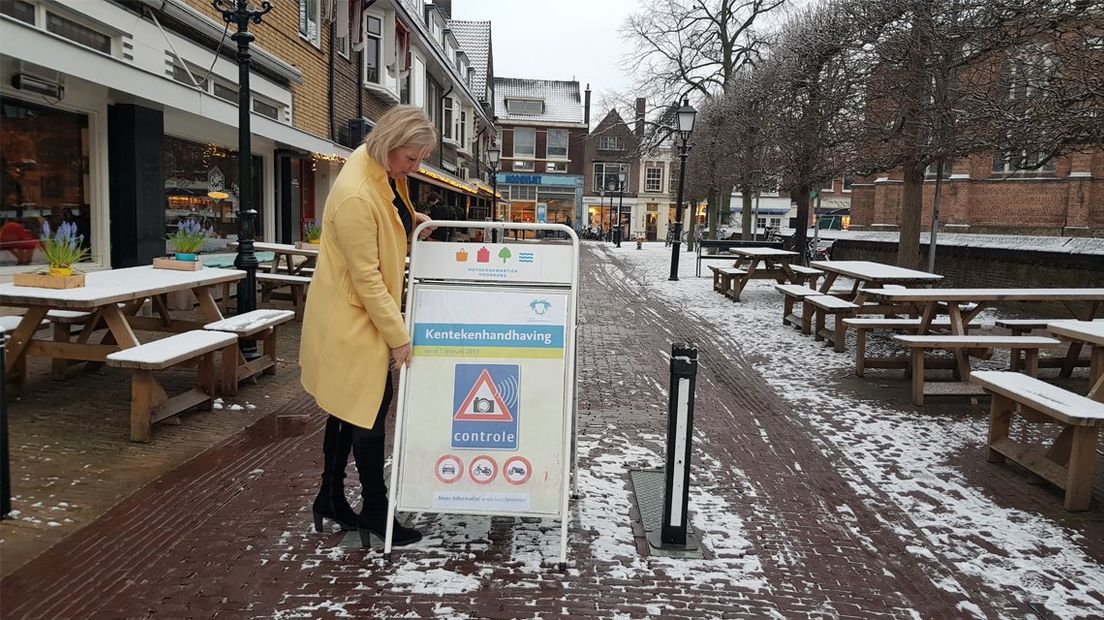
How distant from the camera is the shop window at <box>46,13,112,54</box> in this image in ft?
26.2

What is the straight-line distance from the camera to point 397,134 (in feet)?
10.4

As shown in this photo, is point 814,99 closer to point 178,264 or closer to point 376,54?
point 376,54

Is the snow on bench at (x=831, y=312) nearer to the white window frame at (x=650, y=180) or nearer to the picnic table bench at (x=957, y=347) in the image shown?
the picnic table bench at (x=957, y=347)

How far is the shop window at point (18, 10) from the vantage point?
7.07 m

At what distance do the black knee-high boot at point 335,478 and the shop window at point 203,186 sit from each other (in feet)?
27.1

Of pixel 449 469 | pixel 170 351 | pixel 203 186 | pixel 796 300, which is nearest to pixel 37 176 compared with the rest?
pixel 203 186

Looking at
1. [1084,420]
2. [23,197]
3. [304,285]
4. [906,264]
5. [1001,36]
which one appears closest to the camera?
[1084,420]

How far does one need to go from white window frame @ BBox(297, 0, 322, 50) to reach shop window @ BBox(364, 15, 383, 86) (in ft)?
9.81

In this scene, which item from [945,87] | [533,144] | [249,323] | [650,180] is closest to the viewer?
[249,323]

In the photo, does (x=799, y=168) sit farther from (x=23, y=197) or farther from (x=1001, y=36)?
(x=23, y=197)

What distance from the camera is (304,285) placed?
10148 mm

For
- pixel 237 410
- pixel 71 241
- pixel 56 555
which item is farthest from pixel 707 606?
pixel 71 241

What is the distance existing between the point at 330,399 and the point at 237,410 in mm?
3035

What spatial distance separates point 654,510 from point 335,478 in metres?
1.76
